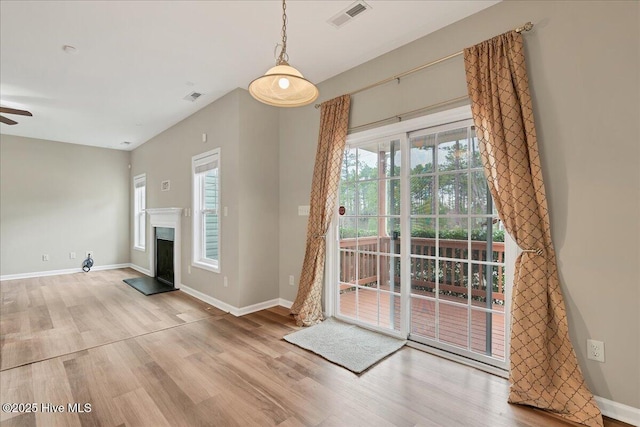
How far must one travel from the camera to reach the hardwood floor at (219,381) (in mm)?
1837

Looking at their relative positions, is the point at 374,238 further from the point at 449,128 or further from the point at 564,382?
the point at 564,382

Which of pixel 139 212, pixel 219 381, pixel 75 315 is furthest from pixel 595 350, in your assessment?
pixel 139 212

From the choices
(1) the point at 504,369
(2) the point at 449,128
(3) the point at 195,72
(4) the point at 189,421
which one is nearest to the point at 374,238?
(2) the point at 449,128

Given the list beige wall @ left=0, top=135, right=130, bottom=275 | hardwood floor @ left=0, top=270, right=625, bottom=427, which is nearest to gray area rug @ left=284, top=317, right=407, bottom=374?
hardwood floor @ left=0, top=270, right=625, bottom=427

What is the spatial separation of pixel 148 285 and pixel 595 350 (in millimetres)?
5890

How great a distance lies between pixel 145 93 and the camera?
13.0 ft

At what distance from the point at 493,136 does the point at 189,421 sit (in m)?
2.80

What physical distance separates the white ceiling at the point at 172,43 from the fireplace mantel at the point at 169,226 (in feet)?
5.92

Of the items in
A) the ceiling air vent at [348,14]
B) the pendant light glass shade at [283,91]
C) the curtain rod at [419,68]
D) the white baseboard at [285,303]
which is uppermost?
Answer: the ceiling air vent at [348,14]

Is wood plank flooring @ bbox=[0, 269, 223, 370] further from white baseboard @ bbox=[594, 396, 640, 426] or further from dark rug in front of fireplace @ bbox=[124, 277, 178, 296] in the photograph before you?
white baseboard @ bbox=[594, 396, 640, 426]

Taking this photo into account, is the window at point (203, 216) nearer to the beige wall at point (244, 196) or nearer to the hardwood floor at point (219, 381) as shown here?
the beige wall at point (244, 196)

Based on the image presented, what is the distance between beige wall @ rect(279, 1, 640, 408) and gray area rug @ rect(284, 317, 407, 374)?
4.67 ft

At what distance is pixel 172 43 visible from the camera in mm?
2824

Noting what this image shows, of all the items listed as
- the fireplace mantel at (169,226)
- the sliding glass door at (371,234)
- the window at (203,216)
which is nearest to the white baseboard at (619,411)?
the sliding glass door at (371,234)
